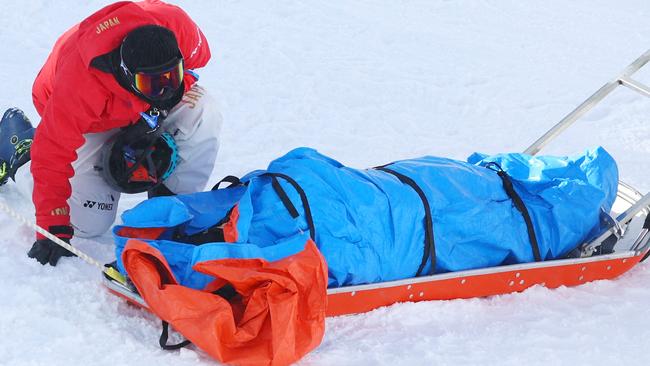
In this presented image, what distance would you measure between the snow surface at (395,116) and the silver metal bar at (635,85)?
0.78 m

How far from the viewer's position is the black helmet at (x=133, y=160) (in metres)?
3.41

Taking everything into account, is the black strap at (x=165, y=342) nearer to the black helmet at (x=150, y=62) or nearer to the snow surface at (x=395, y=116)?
the snow surface at (x=395, y=116)

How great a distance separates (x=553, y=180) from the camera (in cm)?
323

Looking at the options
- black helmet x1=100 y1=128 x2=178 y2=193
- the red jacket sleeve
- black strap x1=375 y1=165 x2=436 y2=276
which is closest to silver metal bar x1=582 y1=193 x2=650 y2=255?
black strap x1=375 y1=165 x2=436 y2=276

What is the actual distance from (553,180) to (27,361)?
205cm

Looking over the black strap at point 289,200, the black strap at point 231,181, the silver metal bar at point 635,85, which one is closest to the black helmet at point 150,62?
the black strap at point 231,181

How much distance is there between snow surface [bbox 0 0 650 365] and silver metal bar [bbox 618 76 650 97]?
30.7 inches

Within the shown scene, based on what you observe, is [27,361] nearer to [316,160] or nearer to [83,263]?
[83,263]

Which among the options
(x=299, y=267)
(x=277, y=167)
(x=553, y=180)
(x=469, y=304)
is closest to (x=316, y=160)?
(x=277, y=167)

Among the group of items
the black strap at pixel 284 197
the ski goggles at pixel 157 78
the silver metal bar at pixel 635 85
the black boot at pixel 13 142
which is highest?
the silver metal bar at pixel 635 85

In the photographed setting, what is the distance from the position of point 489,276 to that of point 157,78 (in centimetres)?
142

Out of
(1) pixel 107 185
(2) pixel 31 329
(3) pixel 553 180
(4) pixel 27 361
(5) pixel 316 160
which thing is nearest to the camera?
(4) pixel 27 361

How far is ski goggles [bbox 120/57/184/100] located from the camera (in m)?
2.91

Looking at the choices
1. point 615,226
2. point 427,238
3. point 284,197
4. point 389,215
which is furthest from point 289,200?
point 615,226
